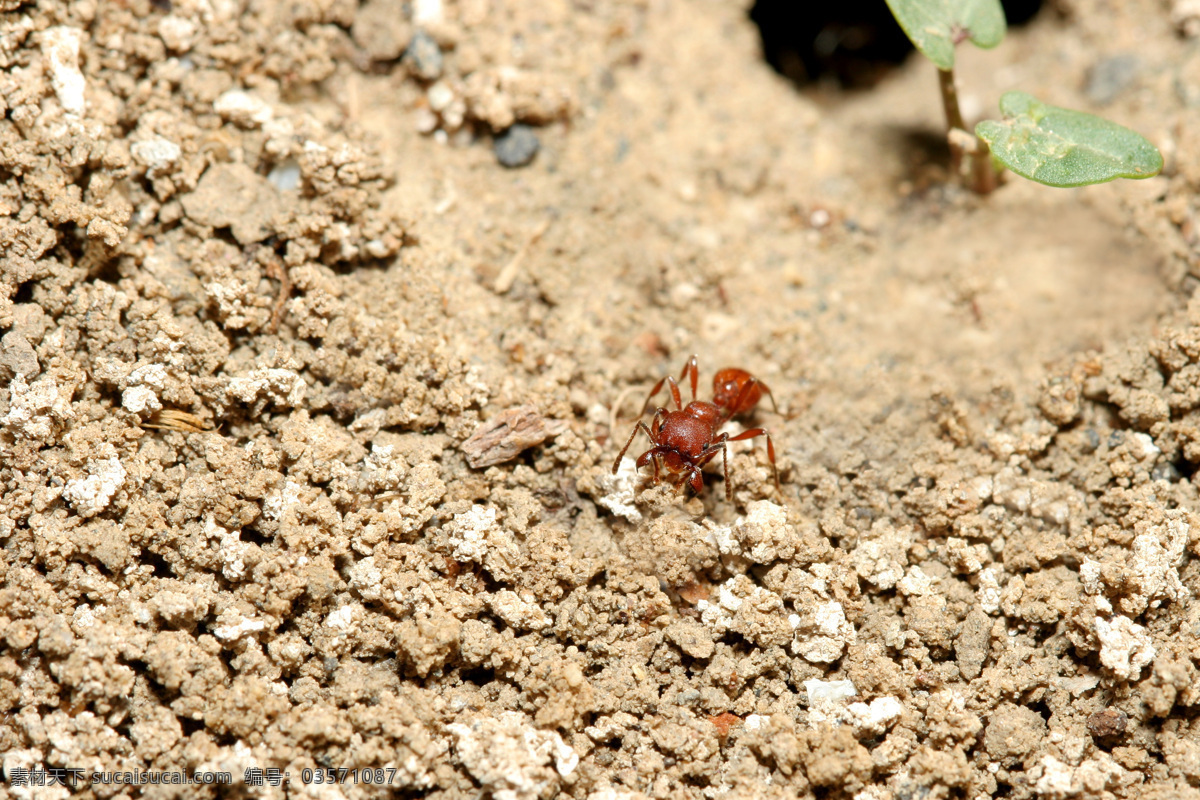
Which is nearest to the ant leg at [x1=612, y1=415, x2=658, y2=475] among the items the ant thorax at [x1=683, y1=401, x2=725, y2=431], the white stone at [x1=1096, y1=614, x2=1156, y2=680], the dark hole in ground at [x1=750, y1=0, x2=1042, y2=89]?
the ant thorax at [x1=683, y1=401, x2=725, y2=431]

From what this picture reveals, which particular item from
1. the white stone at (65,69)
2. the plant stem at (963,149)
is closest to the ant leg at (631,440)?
the plant stem at (963,149)

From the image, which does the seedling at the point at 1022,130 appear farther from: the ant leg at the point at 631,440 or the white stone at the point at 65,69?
the white stone at the point at 65,69

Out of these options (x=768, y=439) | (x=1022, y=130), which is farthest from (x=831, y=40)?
(x=768, y=439)

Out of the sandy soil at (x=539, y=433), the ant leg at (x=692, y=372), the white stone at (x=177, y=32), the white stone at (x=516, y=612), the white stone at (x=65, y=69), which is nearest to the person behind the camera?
the sandy soil at (x=539, y=433)

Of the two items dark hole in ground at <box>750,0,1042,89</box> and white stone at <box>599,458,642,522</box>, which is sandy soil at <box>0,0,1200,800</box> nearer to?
white stone at <box>599,458,642,522</box>

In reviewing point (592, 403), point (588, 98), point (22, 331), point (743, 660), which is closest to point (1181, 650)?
point (743, 660)

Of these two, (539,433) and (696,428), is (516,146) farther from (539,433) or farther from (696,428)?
(696,428)

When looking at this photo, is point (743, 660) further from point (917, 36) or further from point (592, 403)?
point (917, 36)
